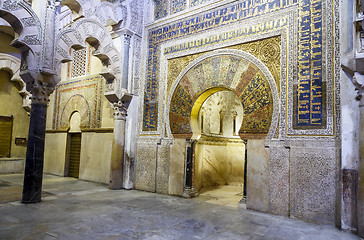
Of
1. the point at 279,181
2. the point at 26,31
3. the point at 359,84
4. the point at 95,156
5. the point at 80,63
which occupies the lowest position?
the point at 279,181

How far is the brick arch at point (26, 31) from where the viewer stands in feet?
15.5

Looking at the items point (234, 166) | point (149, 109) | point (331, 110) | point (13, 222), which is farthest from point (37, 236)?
point (234, 166)

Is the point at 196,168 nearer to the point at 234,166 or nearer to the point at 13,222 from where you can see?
the point at 234,166

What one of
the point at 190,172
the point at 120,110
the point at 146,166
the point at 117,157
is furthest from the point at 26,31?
the point at 190,172

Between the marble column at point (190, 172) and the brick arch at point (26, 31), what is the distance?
337cm

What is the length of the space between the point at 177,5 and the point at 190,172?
3903 mm

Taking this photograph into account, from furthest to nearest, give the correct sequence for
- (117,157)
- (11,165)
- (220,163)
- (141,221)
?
(11,165), (220,163), (117,157), (141,221)

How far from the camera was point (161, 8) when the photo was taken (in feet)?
22.7

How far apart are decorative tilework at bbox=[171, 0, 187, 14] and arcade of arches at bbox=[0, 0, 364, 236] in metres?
0.06

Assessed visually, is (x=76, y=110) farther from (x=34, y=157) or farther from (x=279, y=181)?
(x=279, y=181)

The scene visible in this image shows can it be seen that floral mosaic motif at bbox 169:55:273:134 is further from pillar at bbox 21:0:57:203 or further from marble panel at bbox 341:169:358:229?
pillar at bbox 21:0:57:203

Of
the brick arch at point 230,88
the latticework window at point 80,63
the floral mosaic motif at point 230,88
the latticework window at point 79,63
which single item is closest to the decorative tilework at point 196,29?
the brick arch at point 230,88

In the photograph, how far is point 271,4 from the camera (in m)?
5.18

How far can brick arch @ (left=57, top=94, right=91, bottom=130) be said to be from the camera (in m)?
8.45
